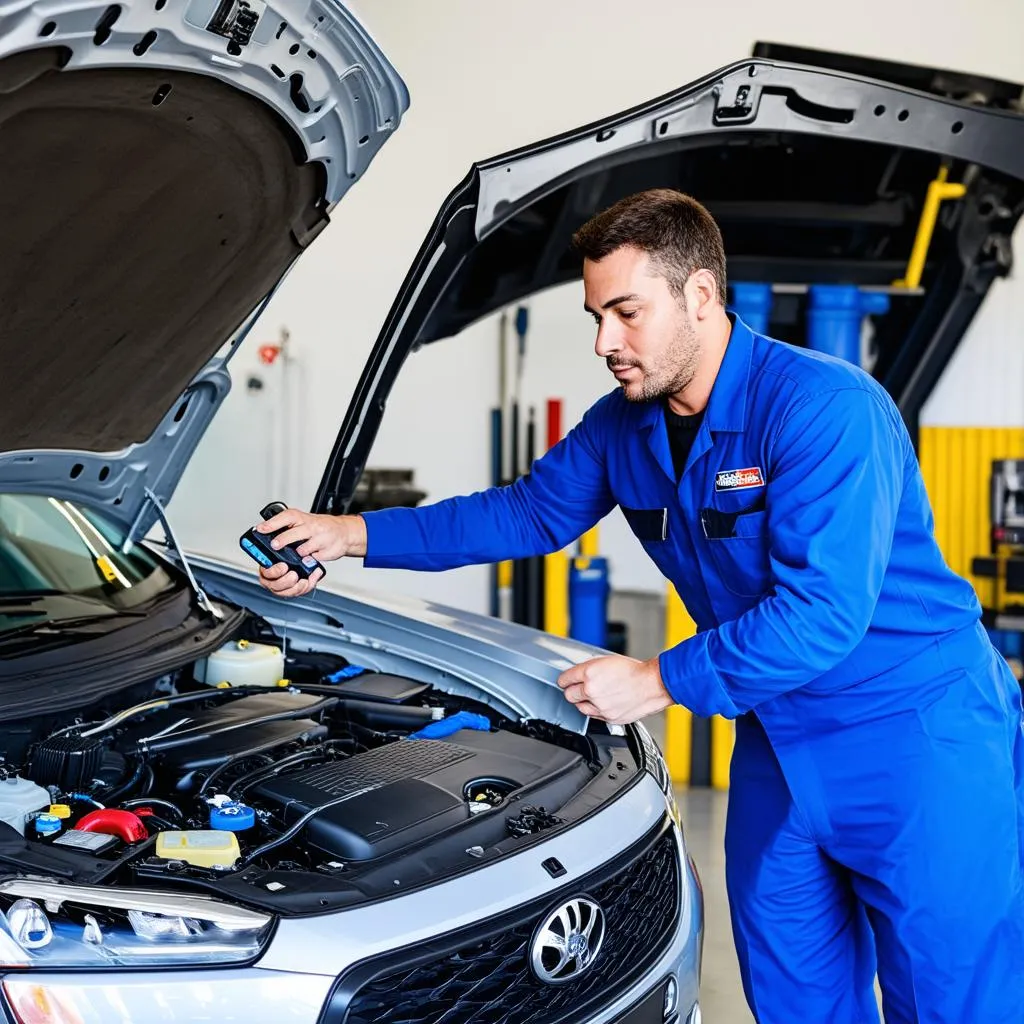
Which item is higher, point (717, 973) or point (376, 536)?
point (376, 536)

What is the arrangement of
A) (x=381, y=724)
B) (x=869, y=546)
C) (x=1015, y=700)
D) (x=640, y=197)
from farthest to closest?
(x=381, y=724) < (x=1015, y=700) < (x=640, y=197) < (x=869, y=546)

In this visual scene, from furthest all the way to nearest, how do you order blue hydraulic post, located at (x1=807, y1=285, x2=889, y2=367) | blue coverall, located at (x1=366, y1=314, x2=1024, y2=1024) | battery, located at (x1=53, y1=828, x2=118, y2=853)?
blue hydraulic post, located at (x1=807, y1=285, x2=889, y2=367) < blue coverall, located at (x1=366, y1=314, x2=1024, y2=1024) < battery, located at (x1=53, y1=828, x2=118, y2=853)

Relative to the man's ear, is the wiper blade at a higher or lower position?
lower

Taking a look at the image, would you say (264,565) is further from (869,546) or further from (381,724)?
(869,546)

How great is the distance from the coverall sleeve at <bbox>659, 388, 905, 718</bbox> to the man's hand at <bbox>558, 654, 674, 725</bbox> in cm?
4

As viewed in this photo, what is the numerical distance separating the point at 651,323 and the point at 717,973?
1655 millimetres

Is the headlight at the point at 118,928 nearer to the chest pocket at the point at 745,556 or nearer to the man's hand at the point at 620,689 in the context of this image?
the man's hand at the point at 620,689

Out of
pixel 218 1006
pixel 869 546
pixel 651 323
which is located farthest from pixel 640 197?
pixel 218 1006

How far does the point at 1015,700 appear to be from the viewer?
181cm

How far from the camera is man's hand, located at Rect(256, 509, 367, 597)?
190 centimetres

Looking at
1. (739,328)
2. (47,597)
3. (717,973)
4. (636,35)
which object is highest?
(636,35)

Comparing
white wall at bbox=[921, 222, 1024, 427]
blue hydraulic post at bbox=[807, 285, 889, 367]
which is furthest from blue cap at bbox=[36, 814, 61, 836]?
white wall at bbox=[921, 222, 1024, 427]

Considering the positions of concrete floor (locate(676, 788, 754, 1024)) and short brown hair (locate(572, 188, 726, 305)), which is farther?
concrete floor (locate(676, 788, 754, 1024))

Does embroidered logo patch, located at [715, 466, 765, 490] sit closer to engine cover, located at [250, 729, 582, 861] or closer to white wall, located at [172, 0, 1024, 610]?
engine cover, located at [250, 729, 582, 861]
